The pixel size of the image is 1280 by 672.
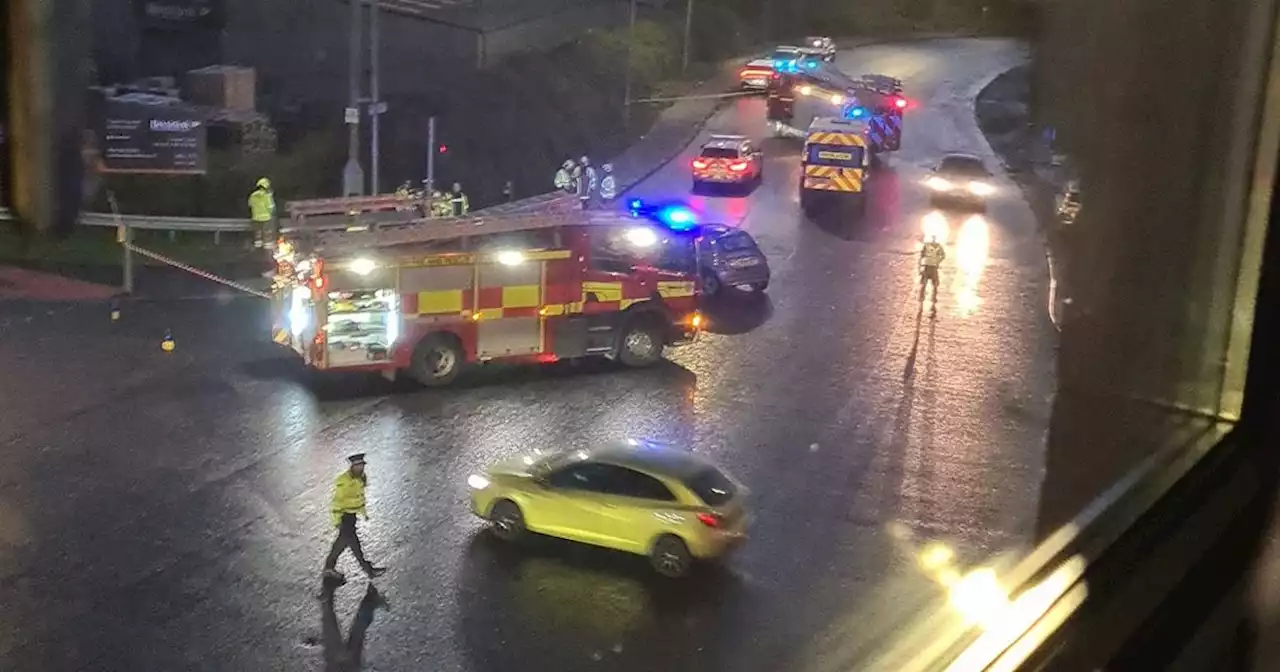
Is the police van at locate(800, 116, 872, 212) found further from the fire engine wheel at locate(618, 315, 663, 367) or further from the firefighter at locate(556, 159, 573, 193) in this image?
the fire engine wheel at locate(618, 315, 663, 367)

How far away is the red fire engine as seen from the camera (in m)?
3.77

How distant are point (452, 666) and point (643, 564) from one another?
46 cm

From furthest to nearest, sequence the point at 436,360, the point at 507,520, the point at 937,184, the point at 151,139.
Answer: the point at 937,184 → the point at 436,360 → the point at 507,520 → the point at 151,139

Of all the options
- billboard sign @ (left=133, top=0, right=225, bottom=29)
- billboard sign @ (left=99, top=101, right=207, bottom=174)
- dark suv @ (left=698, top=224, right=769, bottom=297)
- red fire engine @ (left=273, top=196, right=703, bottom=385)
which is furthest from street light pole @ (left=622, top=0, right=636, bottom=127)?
billboard sign @ (left=133, top=0, right=225, bottom=29)

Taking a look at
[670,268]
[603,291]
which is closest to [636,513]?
[603,291]

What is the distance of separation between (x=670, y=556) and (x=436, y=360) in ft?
4.75

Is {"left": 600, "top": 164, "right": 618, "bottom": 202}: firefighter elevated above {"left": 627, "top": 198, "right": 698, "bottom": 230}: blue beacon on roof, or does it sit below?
above

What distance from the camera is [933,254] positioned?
545cm

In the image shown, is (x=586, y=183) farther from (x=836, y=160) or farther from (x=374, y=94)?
(x=836, y=160)

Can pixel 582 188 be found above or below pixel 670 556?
above

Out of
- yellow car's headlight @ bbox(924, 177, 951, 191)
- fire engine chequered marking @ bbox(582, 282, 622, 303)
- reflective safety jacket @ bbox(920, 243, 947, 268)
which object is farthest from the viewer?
yellow car's headlight @ bbox(924, 177, 951, 191)

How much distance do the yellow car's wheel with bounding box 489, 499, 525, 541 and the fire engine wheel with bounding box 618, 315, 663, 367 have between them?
1237mm

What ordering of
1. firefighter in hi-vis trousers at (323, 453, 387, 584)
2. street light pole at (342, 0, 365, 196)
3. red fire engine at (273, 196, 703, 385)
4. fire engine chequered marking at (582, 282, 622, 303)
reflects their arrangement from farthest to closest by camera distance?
street light pole at (342, 0, 365, 196) → fire engine chequered marking at (582, 282, 622, 303) → red fire engine at (273, 196, 703, 385) → firefighter in hi-vis trousers at (323, 453, 387, 584)

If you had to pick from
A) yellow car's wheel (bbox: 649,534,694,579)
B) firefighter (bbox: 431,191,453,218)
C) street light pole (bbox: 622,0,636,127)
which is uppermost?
street light pole (bbox: 622,0,636,127)
